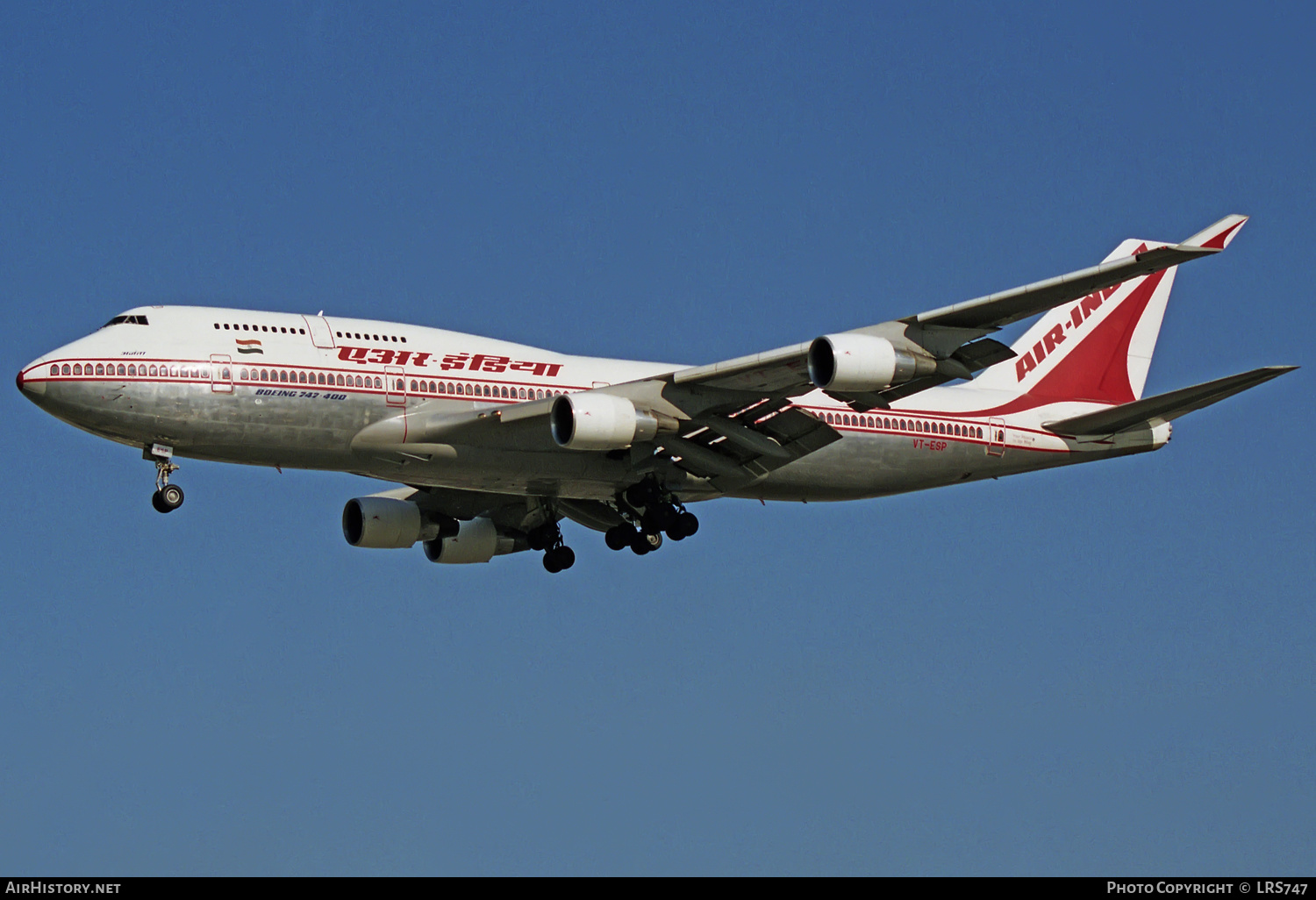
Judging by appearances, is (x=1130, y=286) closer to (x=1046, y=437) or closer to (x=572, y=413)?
(x=1046, y=437)

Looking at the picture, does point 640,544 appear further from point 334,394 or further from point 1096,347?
point 1096,347

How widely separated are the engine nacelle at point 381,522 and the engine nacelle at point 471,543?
3.17ft

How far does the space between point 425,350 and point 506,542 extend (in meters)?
8.60

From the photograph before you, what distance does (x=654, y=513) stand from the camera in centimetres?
4431

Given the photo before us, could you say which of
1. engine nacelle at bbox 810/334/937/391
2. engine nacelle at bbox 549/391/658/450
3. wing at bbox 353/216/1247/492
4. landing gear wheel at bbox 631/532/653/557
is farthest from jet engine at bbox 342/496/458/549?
engine nacelle at bbox 810/334/937/391

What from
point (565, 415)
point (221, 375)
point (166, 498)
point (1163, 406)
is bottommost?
point (166, 498)

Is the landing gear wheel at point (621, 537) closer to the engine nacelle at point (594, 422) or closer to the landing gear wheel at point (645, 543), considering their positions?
the landing gear wheel at point (645, 543)

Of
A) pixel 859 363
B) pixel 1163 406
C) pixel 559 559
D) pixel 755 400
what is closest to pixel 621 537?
pixel 559 559

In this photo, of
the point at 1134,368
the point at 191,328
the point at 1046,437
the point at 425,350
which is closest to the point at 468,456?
the point at 425,350

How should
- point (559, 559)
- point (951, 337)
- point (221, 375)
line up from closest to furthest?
point (951, 337) → point (221, 375) → point (559, 559)

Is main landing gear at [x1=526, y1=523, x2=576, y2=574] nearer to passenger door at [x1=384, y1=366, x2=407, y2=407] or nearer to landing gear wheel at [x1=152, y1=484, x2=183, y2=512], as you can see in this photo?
passenger door at [x1=384, y1=366, x2=407, y2=407]

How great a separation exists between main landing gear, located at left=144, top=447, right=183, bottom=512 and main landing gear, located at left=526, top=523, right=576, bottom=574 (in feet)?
37.0

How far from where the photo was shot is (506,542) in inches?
1930

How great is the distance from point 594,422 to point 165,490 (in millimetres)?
9750
